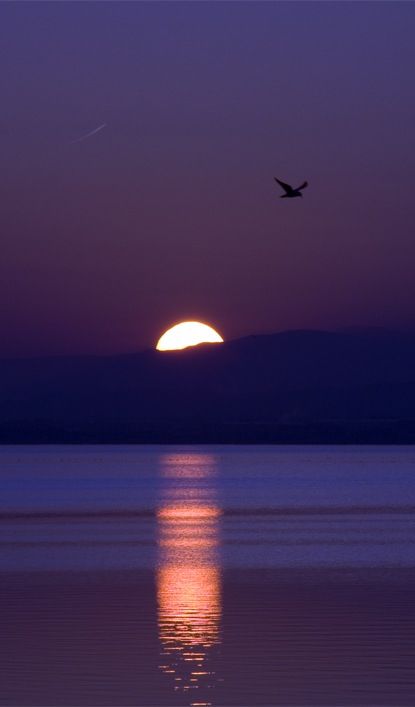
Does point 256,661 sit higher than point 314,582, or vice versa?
point 314,582

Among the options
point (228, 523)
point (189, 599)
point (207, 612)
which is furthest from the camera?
point (228, 523)

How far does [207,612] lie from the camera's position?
27078mm

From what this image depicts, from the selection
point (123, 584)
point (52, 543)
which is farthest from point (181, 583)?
point (52, 543)

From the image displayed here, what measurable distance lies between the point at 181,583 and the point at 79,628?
8.79m

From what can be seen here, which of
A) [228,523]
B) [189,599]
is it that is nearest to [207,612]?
[189,599]

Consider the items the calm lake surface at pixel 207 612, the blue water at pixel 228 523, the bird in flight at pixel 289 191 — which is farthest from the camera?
the blue water at pixel 228 523

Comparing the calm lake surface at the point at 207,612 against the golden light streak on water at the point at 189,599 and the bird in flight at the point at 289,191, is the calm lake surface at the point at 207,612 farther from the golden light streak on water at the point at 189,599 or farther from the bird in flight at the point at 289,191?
the bird in flight at the point at 289,191

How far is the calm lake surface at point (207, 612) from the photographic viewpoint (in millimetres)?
19453

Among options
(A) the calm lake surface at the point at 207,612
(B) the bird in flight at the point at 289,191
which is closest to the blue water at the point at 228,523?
(A) the calm lake surface at the point at 207,612

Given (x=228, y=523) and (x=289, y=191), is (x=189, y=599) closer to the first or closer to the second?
(x=289, y=191)

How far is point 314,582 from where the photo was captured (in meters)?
33.3

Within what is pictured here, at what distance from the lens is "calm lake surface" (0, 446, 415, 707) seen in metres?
19.5

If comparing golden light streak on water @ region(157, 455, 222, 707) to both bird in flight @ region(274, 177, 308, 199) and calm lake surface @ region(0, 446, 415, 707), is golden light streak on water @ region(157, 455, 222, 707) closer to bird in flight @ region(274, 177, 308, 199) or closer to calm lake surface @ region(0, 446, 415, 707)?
calm lake surface @ region(0, 446, 415, 707)

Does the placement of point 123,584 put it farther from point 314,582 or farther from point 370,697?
point 370,697
